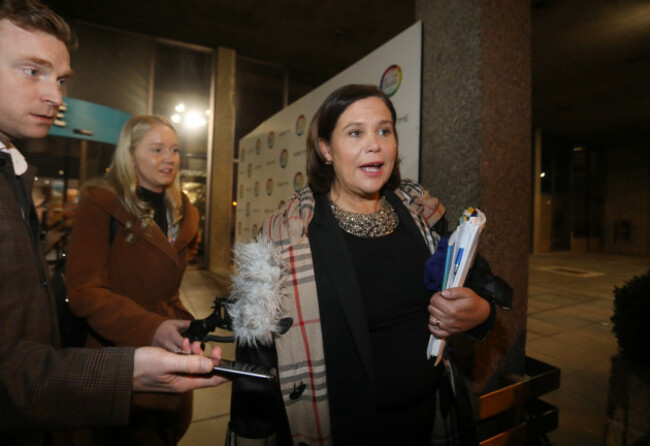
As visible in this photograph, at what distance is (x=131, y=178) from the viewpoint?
5.90 feet

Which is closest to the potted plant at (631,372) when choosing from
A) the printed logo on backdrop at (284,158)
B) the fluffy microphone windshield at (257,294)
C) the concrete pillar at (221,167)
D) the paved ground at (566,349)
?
the paved ground at (566,349)

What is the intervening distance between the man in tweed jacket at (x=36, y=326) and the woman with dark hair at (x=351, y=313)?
1.25 feet

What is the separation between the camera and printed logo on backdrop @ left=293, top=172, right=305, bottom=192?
4036 millimetres

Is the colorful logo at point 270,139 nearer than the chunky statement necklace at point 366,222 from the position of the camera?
No

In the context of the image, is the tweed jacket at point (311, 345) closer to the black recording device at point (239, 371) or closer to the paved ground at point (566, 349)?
the black recording device at point (239, 371)

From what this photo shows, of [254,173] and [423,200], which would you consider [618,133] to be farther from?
[423,200]

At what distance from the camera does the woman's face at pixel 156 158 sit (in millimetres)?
1870

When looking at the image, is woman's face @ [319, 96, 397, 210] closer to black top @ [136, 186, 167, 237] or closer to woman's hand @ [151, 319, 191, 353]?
woman's hand @ [151, 319, 191, 353]

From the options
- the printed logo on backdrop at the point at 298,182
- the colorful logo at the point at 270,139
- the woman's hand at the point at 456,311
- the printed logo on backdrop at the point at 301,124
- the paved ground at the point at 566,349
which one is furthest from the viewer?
the colorful logo at the point at 270,139

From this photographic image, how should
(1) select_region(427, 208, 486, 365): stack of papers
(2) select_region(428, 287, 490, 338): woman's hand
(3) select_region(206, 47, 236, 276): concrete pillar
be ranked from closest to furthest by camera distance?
(1) select_region(427, 208, 486, 365): stack of papers < (2) select_region(428, 287, 490, 338): woman's hand < (3) select_region(206, 47, 236, 276): concrete pillar

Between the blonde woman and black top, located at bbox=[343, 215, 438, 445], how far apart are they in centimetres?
78

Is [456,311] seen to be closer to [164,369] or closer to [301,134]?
[164,369]

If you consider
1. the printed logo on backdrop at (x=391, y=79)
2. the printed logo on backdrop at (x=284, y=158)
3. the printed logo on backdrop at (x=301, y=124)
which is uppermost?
the printed logo on backdrop at (x=301, y=124)

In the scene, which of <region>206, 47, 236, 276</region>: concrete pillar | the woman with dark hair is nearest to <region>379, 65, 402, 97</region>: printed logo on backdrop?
the woman with dark hair
